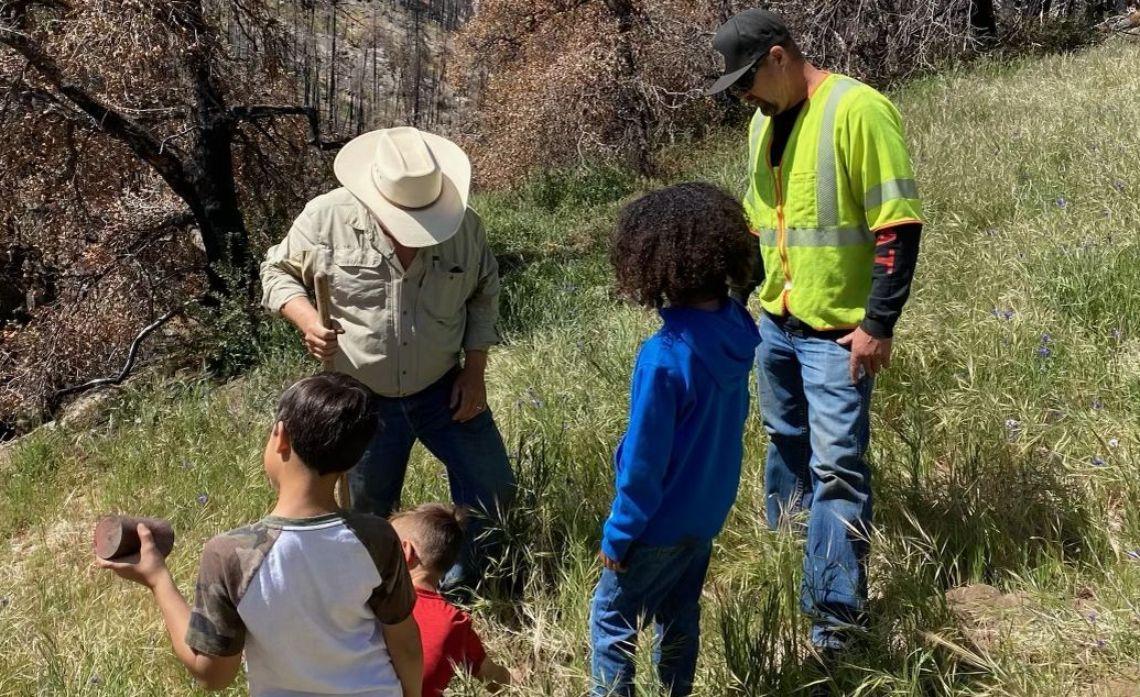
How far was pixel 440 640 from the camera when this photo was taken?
261cm

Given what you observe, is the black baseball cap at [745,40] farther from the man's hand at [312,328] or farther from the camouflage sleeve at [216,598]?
the camouflage sleeve at [216,598]

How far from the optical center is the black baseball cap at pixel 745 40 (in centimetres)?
279

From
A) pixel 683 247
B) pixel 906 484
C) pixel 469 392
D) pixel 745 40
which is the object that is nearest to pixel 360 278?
pixel 469 392

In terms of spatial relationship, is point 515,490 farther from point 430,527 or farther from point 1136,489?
point 1136,489

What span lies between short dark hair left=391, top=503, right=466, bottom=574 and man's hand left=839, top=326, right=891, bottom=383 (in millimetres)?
1150

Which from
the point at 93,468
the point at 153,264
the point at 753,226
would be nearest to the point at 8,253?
the point at 153,264

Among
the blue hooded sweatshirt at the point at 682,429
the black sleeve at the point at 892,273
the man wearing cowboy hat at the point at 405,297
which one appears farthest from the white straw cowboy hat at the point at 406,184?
the black sleeve at the point at 892,273

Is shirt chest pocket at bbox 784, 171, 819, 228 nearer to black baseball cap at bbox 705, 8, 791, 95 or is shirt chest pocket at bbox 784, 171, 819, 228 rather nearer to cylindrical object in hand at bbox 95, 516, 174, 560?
black baseball cap at bbox 705, 8, 791, 95

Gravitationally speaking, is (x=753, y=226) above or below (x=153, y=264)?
above

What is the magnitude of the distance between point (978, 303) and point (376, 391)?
9.28 feet

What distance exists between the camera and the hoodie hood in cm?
236

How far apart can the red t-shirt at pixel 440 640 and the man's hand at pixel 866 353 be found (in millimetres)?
1219

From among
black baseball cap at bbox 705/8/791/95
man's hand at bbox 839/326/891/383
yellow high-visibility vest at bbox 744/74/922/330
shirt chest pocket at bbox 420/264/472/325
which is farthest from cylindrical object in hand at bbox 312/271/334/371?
man's hand at bbox 839/326/891/383

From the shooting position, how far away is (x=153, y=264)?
9.84 m
